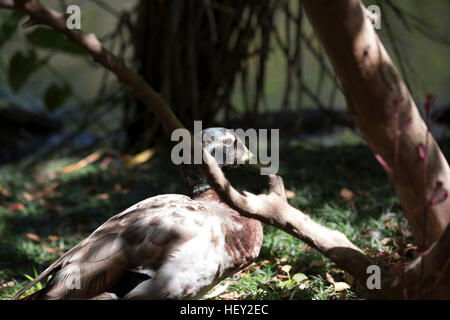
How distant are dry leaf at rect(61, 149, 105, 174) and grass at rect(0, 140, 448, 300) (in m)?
0.07

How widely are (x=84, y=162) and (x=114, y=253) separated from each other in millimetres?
2767

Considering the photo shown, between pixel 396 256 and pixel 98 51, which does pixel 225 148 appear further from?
pixel 396 256

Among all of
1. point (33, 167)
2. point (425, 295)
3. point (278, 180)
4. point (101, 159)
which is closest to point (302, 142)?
point (101, 159)

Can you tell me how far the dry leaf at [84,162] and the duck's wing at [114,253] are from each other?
2467 mm

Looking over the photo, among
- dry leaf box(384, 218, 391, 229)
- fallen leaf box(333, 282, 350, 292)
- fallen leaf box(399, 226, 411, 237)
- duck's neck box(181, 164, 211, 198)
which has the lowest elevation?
fallen leaf box(333, 282, 350, 292)

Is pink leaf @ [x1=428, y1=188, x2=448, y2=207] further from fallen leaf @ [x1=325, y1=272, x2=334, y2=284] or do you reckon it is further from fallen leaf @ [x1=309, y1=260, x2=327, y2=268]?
fallen leaf @ [x1=309, y1=260, x2=327, y2=268]

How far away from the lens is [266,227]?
281 cm

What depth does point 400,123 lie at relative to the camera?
5.45 feet

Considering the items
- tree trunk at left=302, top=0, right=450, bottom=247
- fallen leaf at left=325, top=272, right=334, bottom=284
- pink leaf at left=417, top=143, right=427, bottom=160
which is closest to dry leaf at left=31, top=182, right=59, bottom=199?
fallen leaf at left=325, top=272, right=334, bottom=284

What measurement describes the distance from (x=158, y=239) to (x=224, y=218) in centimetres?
26

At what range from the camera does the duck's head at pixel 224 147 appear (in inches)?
85.0

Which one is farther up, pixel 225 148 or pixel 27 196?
pixel 225 148

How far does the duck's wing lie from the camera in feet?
5.86

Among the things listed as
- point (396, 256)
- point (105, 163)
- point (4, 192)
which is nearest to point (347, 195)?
point (396, 256)
